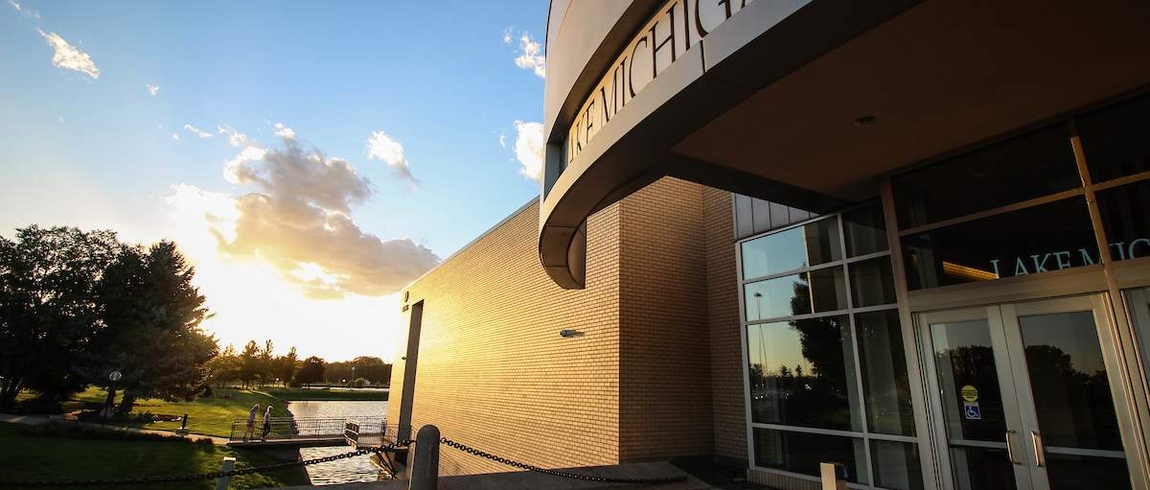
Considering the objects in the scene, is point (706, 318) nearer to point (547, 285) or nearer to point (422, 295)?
point (547, 285)

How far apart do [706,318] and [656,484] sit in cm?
428

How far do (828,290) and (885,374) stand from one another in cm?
140

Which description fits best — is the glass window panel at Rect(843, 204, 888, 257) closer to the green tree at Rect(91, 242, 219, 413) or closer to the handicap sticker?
the handicap sticker

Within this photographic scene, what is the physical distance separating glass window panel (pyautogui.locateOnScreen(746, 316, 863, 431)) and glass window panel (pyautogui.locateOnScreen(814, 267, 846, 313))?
178mm

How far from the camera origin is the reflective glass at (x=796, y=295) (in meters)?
7.59

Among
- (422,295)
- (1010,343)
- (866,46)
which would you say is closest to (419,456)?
(866,46)

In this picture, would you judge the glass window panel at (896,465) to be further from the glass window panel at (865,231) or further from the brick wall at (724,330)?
the brick wall at (724,330)

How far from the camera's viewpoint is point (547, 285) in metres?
12.9

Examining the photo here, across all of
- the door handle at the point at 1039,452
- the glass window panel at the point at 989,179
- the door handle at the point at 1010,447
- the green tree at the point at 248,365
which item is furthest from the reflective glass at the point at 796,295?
the green tree at the point at 248,365

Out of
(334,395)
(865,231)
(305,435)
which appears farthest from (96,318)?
(334,395)

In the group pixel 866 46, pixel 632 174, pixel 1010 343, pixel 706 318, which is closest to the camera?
pixel 866 46

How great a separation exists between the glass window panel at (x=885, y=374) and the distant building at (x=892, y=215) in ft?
0.09

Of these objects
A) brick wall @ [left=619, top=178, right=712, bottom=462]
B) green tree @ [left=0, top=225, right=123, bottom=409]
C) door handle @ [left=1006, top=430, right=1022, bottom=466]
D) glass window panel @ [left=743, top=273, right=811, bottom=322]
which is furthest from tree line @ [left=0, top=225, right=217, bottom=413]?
door handle @ [left=1006, top=430, right=1022, bottom=466]

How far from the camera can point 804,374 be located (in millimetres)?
7848
